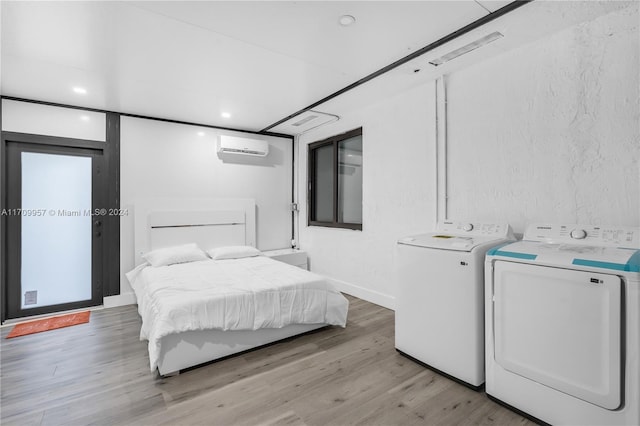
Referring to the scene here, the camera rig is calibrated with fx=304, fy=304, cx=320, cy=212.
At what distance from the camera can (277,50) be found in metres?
2.45

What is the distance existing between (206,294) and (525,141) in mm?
2809

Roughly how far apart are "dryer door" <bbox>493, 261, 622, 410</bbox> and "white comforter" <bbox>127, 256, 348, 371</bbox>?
154 centimetres

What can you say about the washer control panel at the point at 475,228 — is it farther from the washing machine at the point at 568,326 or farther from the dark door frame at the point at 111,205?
the dark door frame at the point at 111,205

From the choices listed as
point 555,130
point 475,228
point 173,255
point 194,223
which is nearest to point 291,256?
point 194,223

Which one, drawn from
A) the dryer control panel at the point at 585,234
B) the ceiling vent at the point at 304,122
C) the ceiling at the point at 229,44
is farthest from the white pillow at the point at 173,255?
the dryer control panel at the point at 585,234

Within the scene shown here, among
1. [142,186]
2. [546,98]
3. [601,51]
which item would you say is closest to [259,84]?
[142,186]

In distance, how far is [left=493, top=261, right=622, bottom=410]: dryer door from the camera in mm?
1483

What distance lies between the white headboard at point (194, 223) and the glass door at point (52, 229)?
497 mm

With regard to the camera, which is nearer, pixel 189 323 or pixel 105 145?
pixel 189 323

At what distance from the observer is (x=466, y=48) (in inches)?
95.1

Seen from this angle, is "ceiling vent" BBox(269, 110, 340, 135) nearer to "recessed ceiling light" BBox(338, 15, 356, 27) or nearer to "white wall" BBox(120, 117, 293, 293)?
"white wall" BBox(120, 117, 293, 293)

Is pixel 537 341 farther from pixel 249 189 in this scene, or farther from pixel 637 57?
pixel 249 189

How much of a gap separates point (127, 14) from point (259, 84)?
130 cm

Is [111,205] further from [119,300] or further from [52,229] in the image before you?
[119,300]
